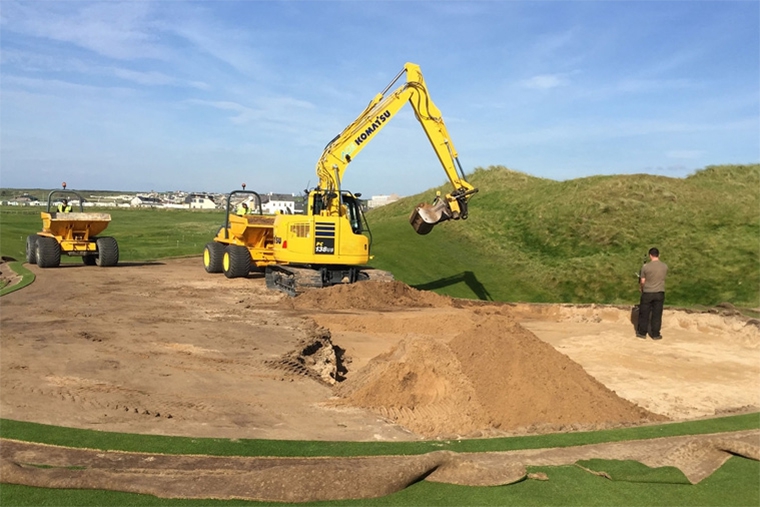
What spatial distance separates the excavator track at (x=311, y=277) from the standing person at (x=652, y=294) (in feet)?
23.4

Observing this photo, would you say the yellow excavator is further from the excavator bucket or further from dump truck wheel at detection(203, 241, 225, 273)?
dump truck wheel at detection(203, 241, 225, 273)

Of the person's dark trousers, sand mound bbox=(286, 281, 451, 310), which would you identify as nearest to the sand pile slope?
the person's dark trousers

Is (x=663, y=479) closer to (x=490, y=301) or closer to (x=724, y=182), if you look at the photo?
(x=490, y=301)

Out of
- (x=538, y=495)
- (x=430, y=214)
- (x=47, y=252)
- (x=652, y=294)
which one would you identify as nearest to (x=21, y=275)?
(x=47, y=252)

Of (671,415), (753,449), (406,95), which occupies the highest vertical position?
(406,95)

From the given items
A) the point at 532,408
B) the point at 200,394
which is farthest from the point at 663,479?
the point at 200,394

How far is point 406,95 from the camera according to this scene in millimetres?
20531

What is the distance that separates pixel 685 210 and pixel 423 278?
11.6 m

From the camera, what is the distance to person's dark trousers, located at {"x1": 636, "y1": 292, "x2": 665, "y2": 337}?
1606 cm

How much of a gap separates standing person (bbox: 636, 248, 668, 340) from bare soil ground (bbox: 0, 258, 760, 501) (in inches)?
17.0

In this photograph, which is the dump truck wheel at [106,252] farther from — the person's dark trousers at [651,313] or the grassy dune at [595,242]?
the person's dark trousers at [651,313]

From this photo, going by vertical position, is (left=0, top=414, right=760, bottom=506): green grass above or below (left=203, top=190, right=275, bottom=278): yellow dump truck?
below

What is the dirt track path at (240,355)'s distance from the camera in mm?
8484

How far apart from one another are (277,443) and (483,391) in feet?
12.3
